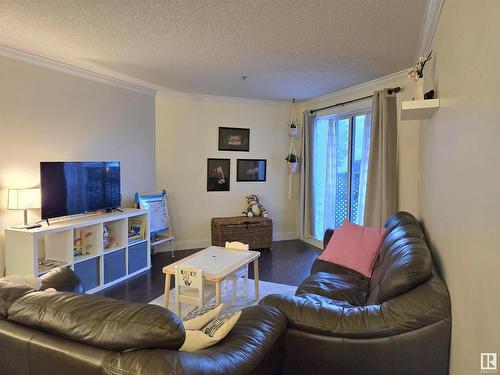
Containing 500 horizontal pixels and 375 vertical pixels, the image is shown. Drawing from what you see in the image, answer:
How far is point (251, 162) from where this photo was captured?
5.72 m

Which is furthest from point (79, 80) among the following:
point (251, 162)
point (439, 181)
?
point (439, 181)

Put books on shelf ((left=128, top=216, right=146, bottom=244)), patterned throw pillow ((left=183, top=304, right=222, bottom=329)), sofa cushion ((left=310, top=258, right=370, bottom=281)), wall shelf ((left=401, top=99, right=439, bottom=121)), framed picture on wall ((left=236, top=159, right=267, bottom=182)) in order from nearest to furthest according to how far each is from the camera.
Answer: patterned throw pillow ((left=183, top=304, right=222, bottom=329)), wall shelf ((left=401, top=99, right=439, bottom=121)), sofa cushion ((left=310, top=258, right=370, bottom=281)), books on shelf ((left=128, top=216, right=146, bottom=244)), framed picture on wall ((left=236, top=159, right=267, bottom=182))

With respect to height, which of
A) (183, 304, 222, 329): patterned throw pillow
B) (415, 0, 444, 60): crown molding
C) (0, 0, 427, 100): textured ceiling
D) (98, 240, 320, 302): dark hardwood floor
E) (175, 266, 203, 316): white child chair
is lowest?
(98, 240, 320, 302): dark hardwood floor

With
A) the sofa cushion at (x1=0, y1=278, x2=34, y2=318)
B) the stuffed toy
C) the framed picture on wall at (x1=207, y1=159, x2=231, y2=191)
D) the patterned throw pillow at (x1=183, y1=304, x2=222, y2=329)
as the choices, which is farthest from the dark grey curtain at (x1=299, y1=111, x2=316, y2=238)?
the sofa cushion at (x1=0, y1=278, x2=34, y2=318)

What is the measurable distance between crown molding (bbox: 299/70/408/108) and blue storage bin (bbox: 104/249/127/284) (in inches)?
144

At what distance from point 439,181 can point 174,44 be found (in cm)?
243

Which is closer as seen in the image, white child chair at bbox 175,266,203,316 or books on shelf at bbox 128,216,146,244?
white child chair at bbox 175,266,203,316

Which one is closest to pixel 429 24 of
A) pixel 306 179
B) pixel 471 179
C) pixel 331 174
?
pixel 471 179

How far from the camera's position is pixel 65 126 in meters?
3.72

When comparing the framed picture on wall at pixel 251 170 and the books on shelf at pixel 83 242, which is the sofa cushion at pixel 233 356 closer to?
the books on shelf at pixel 83 242

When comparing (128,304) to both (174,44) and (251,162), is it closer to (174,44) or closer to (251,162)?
(174,44)

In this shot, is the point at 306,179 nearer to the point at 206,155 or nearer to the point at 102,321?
the point at 206,155

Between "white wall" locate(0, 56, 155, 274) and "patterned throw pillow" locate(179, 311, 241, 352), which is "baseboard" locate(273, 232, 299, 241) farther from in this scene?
"patterned throw pillow" locate(179, 311, 241, 352)

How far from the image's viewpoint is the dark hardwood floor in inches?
141
